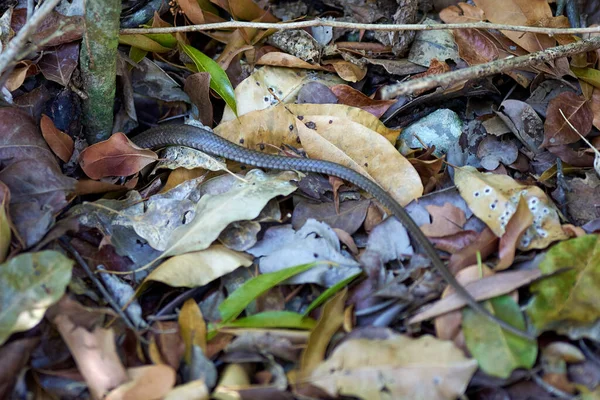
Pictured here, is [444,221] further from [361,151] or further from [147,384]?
[147,384]

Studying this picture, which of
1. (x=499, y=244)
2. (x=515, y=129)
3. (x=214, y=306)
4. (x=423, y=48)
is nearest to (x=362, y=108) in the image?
(x=423, y=48)

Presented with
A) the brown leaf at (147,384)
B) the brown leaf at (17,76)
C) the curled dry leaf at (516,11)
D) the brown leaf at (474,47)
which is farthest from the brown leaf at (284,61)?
the brown leaf at (147,384)

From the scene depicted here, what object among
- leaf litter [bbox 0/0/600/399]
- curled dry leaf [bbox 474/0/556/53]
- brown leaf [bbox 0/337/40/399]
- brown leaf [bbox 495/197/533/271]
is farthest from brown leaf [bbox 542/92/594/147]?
brown leaf [bbox 0/337/40/399]

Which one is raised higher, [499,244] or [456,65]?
[456,65]

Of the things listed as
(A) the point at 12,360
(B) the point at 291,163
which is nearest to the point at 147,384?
(A) the point at 12,360

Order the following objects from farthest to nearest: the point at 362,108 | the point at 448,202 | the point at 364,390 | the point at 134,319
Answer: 1. the point at 362,108
2. the point at 448,202
3. the point at 134,319
4. the point at 364,390

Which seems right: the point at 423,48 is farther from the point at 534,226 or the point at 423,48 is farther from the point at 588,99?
the point at 534,226
